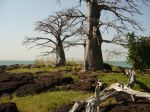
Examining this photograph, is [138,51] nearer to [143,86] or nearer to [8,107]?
[143,86]

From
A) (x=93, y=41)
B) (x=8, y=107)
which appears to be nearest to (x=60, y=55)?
(x=93, y=41)

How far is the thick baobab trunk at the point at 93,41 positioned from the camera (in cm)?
3145

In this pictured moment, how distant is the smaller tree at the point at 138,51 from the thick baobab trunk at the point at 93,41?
2563mm

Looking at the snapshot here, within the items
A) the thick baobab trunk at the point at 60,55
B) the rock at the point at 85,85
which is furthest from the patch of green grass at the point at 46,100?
the thick baobab trunk at the point at 60,55

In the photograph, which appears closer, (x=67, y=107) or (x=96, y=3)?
(x=67, y=107)

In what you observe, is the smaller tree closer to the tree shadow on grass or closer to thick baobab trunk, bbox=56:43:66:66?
the tree shadow on grass

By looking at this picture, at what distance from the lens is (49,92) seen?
19953 mm

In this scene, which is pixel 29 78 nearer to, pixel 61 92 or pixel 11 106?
pixel 61 92

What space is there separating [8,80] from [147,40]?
39.1ft

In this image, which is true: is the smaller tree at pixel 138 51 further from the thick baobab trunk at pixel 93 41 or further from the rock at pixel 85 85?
the rock at pixel 85 85

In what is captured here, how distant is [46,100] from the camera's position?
17.8 m

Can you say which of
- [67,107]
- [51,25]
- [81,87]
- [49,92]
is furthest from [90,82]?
[51,25]

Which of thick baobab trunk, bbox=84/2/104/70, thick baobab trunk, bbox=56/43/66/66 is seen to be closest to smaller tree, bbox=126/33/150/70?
thick baobab trunk, bbox=84/2/104/70

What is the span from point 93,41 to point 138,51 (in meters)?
3.93
